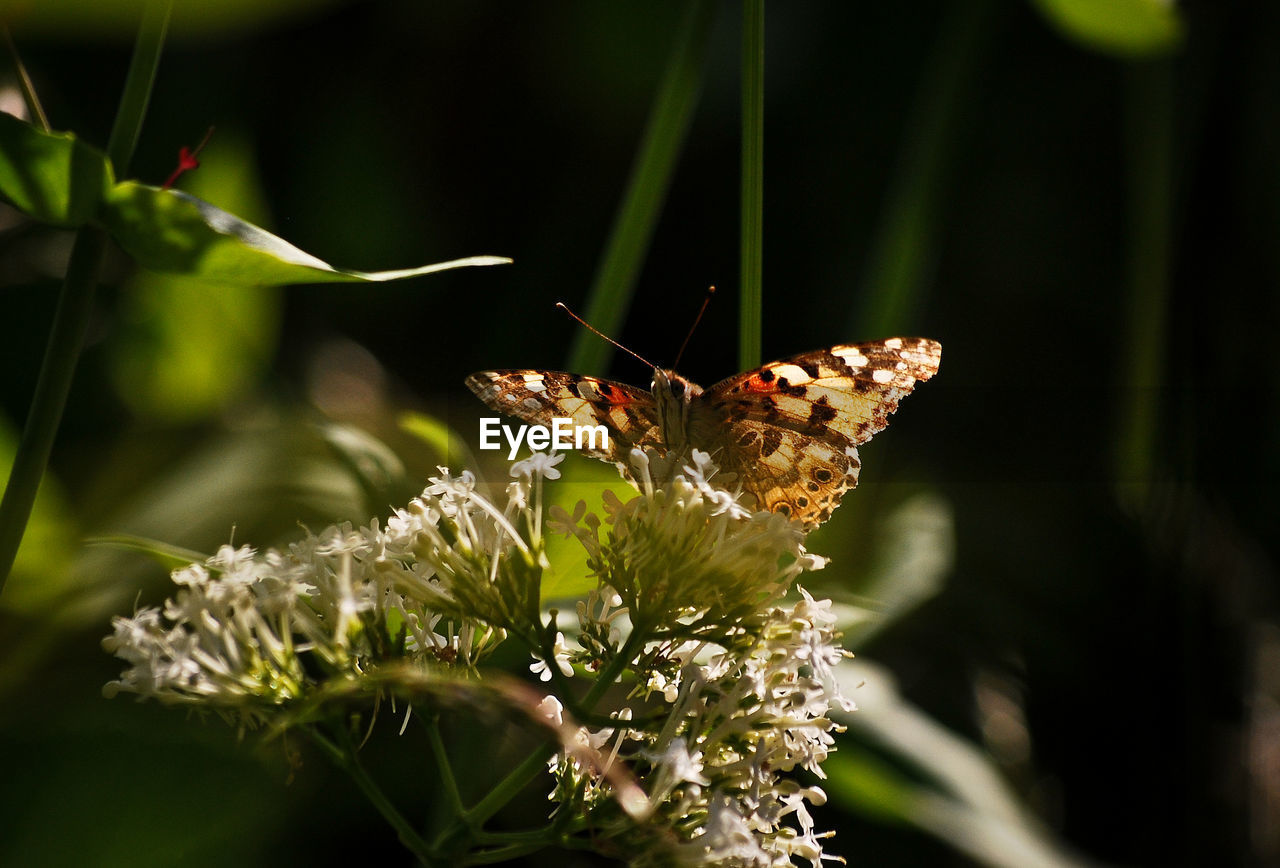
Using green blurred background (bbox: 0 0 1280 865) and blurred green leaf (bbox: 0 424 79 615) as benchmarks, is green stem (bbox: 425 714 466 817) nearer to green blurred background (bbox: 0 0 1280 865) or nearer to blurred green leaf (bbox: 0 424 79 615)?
blurred green leaf (bbox: 0 424 79 615)

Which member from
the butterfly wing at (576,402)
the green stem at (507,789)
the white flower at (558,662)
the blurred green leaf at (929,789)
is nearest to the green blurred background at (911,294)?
the blurred green leaf at (929,789)

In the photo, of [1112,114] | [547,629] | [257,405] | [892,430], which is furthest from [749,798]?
[1112,114]

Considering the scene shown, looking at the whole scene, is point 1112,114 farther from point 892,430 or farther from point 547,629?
point 547,629

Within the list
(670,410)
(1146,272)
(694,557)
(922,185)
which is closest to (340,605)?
(694,557)

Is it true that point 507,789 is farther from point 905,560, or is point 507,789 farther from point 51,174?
point 905,560

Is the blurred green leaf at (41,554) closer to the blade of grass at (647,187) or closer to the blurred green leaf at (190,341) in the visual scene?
the blurred green leaf at (190,341)

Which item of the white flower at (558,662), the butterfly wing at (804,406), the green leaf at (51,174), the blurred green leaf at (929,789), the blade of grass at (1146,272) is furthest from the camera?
the blade of grass at (1146,272)
